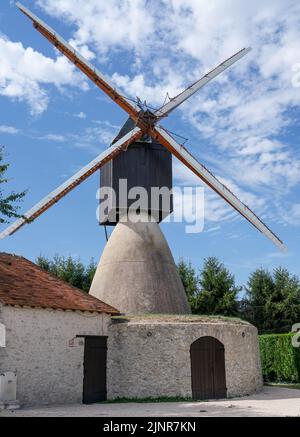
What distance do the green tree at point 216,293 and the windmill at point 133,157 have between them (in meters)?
10.2

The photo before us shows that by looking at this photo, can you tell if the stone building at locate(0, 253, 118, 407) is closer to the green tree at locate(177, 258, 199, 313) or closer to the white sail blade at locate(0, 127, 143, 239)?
the white sail blade at locate(0, 127, 143, 239)

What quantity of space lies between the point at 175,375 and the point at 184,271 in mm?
Result: 16228

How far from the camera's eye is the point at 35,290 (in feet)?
49.4

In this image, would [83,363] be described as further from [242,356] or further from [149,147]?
[149,147]

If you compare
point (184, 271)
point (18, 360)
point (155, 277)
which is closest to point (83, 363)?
point (18, 360)

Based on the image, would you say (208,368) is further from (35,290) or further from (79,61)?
(79,61)

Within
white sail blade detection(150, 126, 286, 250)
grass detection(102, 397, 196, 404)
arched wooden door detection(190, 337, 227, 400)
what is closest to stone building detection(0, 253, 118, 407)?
grass detection(102, 397, 196, 404)

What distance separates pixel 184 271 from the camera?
103 ft

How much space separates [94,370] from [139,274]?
4512mm

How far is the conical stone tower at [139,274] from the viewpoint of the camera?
60.3 ft

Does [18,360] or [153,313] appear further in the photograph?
[153,313]

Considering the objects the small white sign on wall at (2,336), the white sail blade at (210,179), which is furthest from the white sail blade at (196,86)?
the small white sign on wall at (2,336)

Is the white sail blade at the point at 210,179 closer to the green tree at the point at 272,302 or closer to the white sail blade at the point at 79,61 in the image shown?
the white sail blade at the point at 79,61
